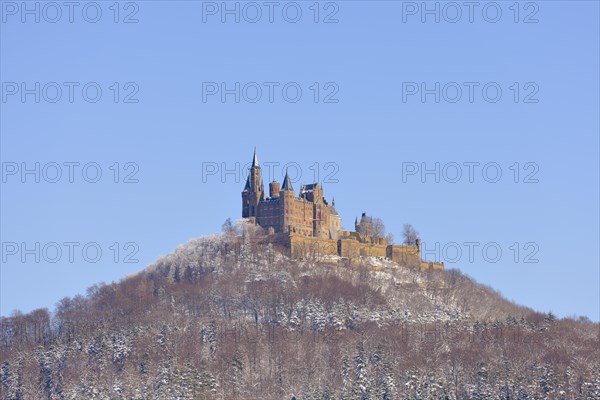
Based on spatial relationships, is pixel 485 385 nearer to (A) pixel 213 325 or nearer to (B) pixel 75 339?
(A) pixel 213 325

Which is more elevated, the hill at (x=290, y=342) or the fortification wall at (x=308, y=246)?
the fortification wall at (x=308, y=246)

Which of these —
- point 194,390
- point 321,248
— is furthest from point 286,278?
point 194,390

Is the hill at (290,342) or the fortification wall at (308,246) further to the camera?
the fortification wall at (308,246)

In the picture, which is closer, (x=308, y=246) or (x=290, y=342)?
(x=290, y=342)

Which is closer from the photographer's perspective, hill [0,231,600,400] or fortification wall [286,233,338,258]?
hill [0,231,600,400]

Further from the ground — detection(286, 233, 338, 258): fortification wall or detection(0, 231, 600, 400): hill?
detection(286, 233, 338, 258): fortification wall

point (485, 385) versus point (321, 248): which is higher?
point (321, 248)

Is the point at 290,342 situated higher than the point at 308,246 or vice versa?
the point at 308,246

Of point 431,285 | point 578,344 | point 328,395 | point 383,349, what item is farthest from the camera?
point 431,285
